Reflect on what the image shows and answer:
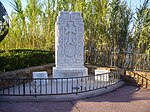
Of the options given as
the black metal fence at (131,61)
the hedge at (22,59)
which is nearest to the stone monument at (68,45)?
the hedge at (22,59)

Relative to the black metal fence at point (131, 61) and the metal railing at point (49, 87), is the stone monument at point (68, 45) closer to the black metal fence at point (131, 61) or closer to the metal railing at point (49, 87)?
the metal railing at point (49, 87)

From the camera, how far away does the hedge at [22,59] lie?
8.48 meters

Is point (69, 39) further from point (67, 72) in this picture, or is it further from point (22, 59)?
point (22, 59)

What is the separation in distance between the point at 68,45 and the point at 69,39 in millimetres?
234

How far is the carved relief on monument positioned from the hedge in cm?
122

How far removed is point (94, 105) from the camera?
22.3ft

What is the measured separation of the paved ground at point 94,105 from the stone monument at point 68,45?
213cm

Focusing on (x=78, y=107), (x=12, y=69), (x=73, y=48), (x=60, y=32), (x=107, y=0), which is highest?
(x=107, y=0)

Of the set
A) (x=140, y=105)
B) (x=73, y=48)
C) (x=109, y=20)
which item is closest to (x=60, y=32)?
(x=73, y=48)

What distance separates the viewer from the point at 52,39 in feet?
42.6

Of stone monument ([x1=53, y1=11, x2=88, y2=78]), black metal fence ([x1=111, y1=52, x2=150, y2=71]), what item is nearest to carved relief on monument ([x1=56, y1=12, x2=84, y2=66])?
stone monument ([x1=53, y1=11, x2=88, y2=78])

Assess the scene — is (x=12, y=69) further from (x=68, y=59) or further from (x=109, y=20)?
(x=109, y=20)

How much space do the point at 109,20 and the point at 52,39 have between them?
3.27 meters

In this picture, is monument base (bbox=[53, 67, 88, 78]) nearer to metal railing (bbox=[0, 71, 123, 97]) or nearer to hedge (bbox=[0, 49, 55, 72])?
metal railing (bbox=[0, 71, 123, 97])
